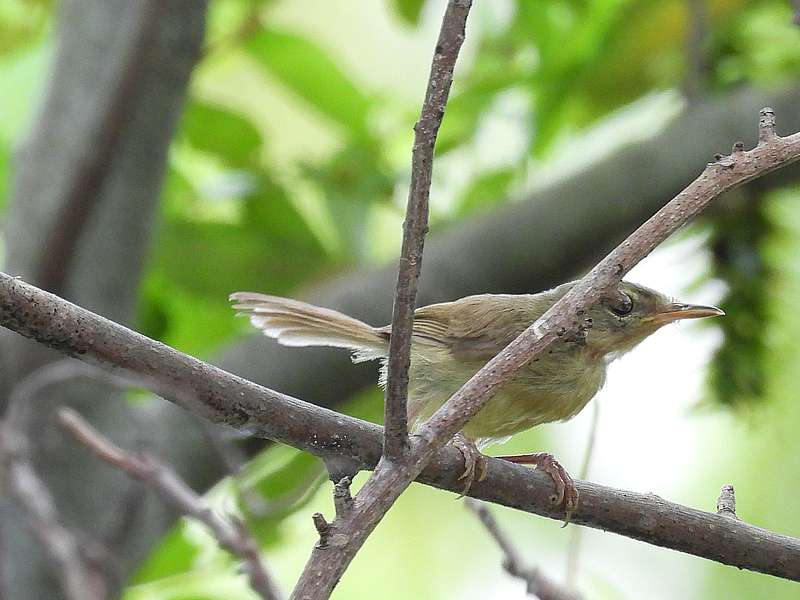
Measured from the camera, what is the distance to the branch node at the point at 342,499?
1.21m

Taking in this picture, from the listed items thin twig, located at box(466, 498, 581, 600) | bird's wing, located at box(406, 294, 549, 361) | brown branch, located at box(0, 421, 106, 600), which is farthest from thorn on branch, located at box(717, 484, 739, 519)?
brown branch, located at box(0, 421, 106, 600)

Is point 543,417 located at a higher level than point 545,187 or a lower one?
lower

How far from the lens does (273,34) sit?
146 inches

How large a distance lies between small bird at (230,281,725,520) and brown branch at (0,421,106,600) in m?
0.66

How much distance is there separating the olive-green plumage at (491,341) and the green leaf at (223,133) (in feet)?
2.75

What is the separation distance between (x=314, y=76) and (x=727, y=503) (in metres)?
2.38

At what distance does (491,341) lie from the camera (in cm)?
273

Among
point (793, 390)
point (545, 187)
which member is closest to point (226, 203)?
point (545, 187)

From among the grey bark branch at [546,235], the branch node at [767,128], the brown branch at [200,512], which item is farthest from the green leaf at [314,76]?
the branch node at [767,128]

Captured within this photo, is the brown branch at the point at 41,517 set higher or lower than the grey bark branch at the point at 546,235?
→ lower

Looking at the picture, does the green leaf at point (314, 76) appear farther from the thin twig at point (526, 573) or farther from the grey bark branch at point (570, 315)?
the grey bark branch at point (570, 315)

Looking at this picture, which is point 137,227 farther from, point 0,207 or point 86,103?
point 0,207

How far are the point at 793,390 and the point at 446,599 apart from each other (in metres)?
2.60

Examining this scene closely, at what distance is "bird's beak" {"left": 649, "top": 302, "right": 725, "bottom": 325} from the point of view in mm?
2674
